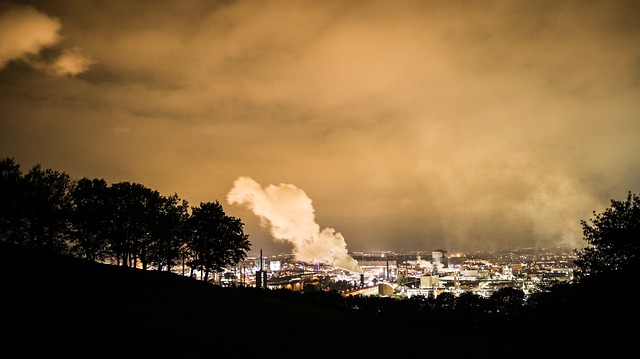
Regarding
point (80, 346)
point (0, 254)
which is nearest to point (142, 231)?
point (0, 254)

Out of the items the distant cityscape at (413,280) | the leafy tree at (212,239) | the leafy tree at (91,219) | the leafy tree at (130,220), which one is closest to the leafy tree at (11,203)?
the leafy tree at (91,219)

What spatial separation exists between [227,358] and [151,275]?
2480 centimetres

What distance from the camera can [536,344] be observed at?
30047 mm

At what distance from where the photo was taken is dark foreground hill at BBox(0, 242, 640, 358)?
57.2 feet

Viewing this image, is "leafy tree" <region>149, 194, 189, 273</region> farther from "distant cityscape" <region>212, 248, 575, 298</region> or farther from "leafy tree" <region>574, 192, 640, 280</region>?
"leafy tree" <region>574, 192, 640, 280</region>

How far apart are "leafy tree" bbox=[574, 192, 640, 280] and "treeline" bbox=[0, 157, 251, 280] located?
145 feet

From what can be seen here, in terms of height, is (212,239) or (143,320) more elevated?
(212,239)

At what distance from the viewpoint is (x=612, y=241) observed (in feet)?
94.9

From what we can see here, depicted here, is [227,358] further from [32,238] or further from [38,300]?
[32,238]

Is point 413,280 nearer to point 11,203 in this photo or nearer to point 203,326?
point 11,203

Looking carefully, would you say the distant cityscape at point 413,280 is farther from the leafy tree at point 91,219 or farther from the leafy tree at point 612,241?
the leafy tree at point 91,219

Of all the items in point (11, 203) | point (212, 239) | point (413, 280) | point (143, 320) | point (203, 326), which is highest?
point (11, 203)

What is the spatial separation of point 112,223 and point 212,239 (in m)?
13.4

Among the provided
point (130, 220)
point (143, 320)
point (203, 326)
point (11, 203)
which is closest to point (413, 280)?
point (130, 220)
